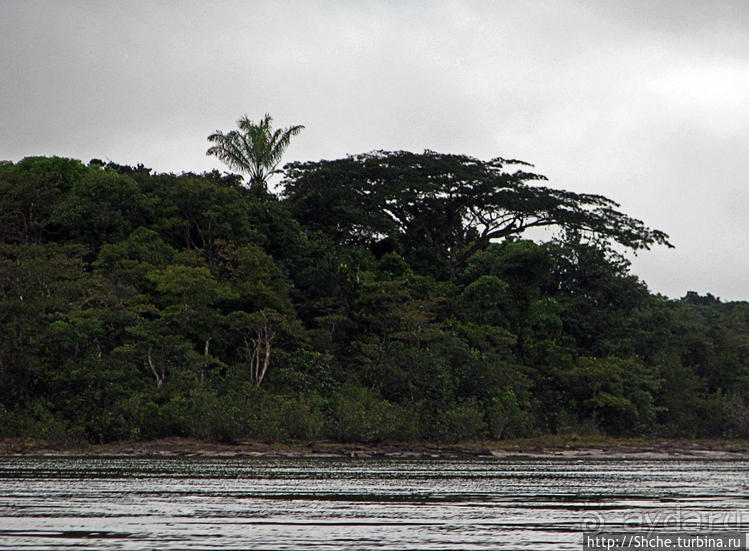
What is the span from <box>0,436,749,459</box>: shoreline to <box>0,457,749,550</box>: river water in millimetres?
5532

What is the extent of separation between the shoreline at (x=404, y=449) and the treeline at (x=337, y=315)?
1.96 feet

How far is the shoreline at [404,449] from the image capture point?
127 ft

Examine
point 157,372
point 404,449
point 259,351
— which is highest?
point 259,351

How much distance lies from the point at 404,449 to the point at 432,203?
22745mm

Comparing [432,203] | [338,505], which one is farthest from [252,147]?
[338,505]

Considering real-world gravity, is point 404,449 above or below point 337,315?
below

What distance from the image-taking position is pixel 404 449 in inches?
1710

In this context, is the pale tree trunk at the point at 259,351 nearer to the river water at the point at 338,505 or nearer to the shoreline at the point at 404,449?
the shoreline at the point at 404,449

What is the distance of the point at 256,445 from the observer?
135ft

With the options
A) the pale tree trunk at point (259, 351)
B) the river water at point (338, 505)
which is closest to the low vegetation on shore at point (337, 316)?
the pale tree trunk at point (259, 351)

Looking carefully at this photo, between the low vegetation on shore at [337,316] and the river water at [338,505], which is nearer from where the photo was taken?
the river water at [338,505]

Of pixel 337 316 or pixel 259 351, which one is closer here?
pixel 259 351

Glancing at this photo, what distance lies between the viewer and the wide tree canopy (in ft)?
197

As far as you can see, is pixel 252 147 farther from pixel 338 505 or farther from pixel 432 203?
pixel 338 505
